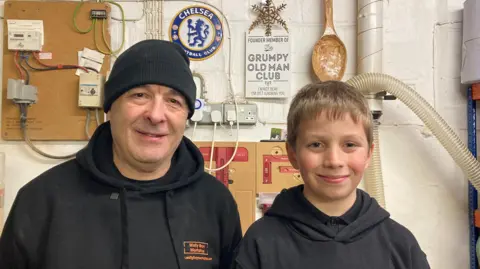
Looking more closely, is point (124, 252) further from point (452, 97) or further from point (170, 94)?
point (452, 97)

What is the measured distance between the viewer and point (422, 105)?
5.63 feet

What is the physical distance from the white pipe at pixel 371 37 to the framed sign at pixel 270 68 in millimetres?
352

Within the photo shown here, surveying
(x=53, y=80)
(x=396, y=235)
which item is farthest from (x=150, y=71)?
(x=53, y=80)

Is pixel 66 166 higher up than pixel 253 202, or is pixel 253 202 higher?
pixel 66 166

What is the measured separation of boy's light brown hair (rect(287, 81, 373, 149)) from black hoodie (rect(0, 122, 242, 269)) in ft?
1.18

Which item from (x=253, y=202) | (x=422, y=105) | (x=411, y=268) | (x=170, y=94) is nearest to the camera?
(x=411, y=268)

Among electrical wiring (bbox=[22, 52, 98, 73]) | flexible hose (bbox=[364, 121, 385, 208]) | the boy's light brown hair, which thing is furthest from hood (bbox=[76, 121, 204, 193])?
flexible hose (bbox=[364, 121, 385, 208])

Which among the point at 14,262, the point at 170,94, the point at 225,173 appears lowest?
the point at 14,262

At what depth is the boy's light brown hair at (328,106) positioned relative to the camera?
977 mm

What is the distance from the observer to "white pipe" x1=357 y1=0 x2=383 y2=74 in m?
1.78

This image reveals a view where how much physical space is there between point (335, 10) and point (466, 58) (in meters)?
0.65

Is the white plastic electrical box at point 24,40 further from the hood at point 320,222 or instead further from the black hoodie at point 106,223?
the hood at point 320,222

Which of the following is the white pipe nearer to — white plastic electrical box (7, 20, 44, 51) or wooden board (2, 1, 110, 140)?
wooden board (2, 1, 110, 140)

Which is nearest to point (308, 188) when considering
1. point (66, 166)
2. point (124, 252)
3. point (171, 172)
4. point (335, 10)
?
point (171, 172)
